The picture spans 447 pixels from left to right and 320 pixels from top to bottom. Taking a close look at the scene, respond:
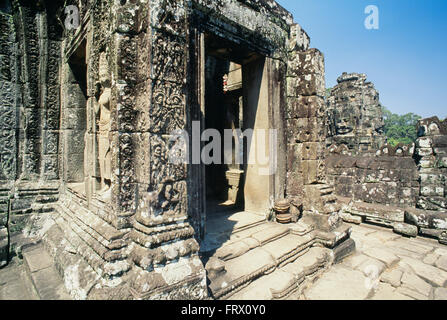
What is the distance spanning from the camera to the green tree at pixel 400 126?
172 feet

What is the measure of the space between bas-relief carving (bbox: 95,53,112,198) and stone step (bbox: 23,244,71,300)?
3.32 ft

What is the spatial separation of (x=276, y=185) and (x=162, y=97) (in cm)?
275

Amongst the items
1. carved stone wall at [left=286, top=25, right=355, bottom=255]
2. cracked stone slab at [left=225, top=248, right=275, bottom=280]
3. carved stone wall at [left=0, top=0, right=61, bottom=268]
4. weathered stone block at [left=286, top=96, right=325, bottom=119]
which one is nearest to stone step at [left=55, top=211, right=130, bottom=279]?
cracked stone slab at [left=225, top=248, right=275, bottom=280]

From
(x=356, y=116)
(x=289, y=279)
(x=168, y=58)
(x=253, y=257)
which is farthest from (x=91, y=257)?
(x=356, y=116)

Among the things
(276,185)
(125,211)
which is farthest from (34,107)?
(276,185)

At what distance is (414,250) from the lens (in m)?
4.08

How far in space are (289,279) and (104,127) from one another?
9.82 feet

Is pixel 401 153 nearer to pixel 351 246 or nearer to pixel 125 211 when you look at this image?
pixel 351 246

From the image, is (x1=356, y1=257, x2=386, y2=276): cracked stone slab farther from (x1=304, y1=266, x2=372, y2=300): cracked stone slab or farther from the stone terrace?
(x1=304, y1=266, x2=372, y2=300): cracked stone slab

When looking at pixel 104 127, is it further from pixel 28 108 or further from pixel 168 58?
pixel 28 108

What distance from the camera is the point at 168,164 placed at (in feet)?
7.34

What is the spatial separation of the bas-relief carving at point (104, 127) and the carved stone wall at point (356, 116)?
14900 mm

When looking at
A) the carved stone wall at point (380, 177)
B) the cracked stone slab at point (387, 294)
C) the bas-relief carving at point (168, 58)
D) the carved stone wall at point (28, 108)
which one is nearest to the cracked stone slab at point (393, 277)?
the cracked stone slab at point (387, 294)

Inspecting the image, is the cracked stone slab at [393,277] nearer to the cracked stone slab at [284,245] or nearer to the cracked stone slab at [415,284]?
the cracked stone slab at [415,284]
